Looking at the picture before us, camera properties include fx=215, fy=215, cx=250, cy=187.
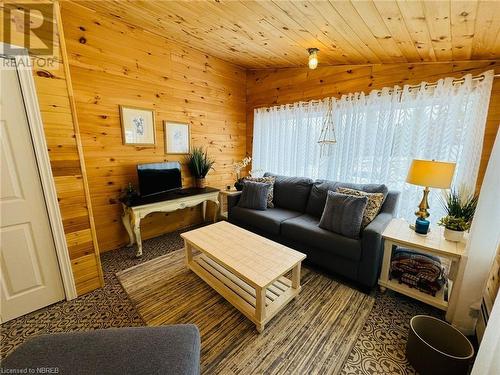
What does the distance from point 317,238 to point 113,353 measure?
1.89 m

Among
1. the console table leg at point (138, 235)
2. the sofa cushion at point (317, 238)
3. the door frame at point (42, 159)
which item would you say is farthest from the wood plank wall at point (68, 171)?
the sofa cushion at point (317, 238)

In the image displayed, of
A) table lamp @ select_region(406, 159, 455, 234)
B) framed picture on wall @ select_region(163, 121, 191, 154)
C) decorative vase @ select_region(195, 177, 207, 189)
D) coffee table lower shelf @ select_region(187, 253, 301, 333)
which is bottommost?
coffee table lower shelf @ select_region(187, 253, 301, 333)

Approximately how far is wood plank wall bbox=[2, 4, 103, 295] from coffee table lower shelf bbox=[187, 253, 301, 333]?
0.94m

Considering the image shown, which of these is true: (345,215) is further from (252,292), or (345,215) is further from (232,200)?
(232,200)

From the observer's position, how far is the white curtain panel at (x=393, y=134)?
218 centimetres

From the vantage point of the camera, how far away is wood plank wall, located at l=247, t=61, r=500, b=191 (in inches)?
83.7

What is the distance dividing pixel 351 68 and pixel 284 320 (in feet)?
10.2

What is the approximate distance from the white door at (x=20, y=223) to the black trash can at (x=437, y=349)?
2.76 m

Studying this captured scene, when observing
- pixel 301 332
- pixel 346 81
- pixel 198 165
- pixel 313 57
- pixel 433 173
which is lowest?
pixel 301 332

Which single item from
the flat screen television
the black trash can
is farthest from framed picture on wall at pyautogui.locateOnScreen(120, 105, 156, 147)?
the black trash can

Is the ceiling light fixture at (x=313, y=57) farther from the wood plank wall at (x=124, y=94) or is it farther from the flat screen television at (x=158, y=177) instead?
the flat screen television at (x=158, y=177)

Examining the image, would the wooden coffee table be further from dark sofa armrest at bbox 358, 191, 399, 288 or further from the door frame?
the door frame

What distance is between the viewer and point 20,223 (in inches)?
65.5

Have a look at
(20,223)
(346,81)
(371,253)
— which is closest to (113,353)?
(20,223)
